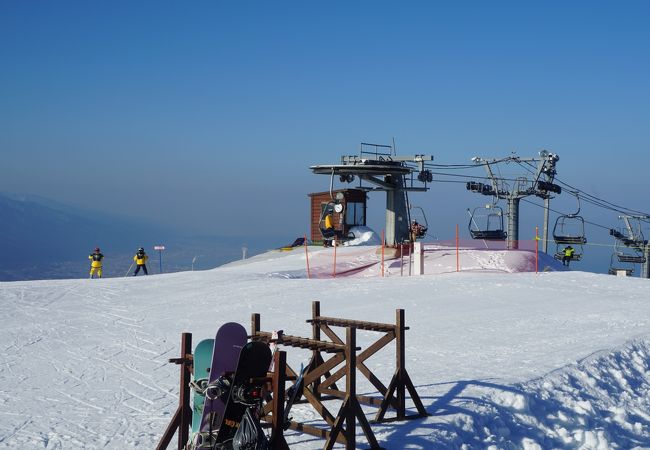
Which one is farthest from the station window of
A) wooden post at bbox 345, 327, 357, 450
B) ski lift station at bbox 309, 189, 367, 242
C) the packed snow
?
wooden post at bbox 345, 327, 357, 450

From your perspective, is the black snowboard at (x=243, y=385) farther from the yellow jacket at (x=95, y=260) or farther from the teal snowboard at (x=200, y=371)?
the yellow jacket at (x=95, y=260)

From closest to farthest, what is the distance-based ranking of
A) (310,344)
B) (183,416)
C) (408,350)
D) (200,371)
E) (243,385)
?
(243,385), (200,371), (183,416), (310,344), (408,350)

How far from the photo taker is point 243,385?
629 centimetres

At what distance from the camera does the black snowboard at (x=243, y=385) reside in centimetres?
625

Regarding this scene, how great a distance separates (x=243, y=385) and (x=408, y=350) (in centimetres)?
636

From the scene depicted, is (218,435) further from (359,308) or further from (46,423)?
(359,308)

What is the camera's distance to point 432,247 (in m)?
28.8

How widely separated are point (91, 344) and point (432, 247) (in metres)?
17.5

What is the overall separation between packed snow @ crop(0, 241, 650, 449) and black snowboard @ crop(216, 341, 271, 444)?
131 centimetres

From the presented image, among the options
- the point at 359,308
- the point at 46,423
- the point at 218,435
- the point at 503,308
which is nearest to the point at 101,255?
the point at 359,308

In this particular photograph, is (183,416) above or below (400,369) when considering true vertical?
below

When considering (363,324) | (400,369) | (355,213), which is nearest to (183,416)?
(363,324)

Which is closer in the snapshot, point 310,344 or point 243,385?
point 243,385

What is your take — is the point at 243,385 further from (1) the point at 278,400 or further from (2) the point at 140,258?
(2) the point at 140,258
